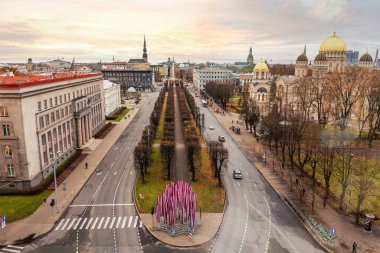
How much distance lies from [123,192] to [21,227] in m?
15.7

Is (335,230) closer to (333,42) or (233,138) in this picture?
(233,138)

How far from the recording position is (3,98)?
156 ft

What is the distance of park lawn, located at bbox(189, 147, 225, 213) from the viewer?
4497cm

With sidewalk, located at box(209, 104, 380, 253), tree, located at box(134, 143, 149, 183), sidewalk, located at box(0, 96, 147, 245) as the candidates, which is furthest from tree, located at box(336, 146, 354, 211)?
sidewalk, located at box(0, 96, 147, 245)

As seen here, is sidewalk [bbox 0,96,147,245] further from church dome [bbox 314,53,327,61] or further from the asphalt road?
church dome [bbox 314,53,327,61]

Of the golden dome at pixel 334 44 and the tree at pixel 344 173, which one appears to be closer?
the tree at pixel 344 173

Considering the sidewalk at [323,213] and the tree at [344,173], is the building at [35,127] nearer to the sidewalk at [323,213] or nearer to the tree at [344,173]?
the sidewalk at [323,213]

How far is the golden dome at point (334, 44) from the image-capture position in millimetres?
132875

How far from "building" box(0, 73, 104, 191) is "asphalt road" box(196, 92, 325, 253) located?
29.2 meters

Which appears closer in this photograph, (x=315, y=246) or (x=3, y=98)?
(x=315, y=246)

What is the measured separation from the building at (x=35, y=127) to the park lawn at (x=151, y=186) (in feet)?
48.8

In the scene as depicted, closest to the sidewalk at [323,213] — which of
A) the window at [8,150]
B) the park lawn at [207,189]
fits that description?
the park lawn at [207,189]

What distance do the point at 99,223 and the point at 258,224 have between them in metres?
21.4

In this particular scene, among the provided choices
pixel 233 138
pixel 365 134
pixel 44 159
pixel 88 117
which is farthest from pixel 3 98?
pixel 365 134
